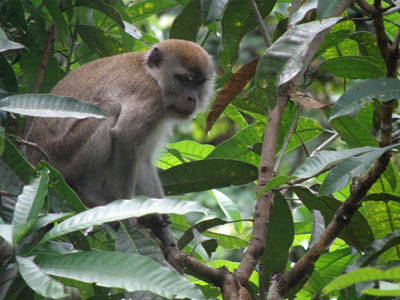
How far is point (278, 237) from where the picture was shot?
10.0 feet

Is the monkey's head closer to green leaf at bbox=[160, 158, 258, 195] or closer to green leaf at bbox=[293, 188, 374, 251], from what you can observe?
green leaf at bbox=[160, 158, 258, 195]

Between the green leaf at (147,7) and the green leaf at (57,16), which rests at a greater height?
the green leaf at (57,16)

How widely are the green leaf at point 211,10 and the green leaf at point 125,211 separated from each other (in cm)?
118

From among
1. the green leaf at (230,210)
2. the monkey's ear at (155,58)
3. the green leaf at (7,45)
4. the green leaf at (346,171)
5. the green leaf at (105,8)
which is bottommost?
the green leaf at (230,210)

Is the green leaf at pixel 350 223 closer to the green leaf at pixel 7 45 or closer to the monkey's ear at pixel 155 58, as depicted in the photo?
the green leaf at pixel 7 45

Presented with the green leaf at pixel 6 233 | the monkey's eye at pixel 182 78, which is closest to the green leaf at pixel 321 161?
the green leaf at pixel 6 233

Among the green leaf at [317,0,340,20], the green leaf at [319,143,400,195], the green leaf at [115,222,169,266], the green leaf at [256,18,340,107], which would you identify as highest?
the green leaf at [317,0,340,20]

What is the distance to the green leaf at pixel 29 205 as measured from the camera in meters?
2.26

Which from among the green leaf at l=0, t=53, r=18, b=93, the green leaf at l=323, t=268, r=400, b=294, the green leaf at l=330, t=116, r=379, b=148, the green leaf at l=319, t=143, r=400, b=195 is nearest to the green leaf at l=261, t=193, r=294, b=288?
the green leaf at l=330, t=116, r=379, b=148

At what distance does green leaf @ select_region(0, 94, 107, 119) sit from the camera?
2738 millimetres

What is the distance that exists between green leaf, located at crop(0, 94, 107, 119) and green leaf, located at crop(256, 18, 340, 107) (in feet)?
2.62

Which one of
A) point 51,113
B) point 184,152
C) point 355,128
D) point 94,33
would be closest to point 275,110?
point 355,128

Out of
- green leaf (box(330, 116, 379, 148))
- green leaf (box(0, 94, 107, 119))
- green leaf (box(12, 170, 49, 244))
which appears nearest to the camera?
green leaf (box(12, 170, 49, 244))

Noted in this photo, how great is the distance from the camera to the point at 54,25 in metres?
4.22
